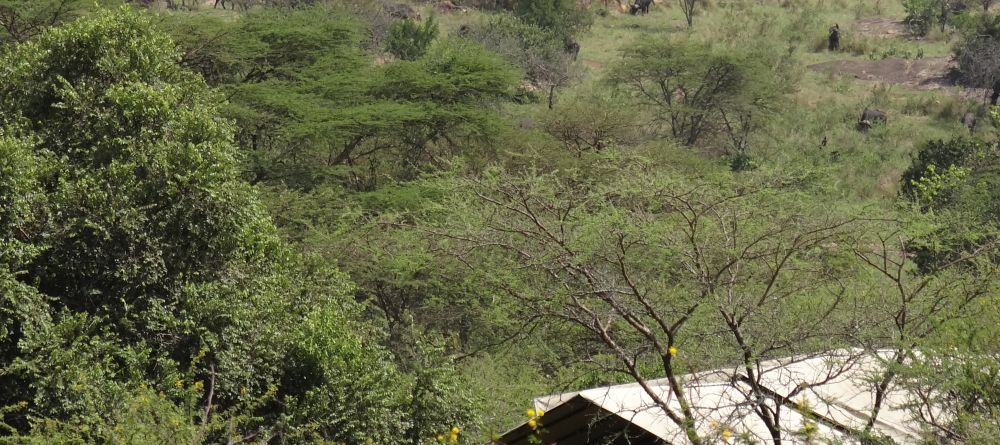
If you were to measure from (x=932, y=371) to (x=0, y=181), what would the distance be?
7.22 metres

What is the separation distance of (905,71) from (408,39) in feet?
51.1

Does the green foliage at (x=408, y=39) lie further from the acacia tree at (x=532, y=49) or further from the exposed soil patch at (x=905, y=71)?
the exposed soil patch at (x=905, y=71)

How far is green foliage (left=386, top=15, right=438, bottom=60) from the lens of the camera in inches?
1291

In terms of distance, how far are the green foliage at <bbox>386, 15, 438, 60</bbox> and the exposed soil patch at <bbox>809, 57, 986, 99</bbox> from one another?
42.0 feet

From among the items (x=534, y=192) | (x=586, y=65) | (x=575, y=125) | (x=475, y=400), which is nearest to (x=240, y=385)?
(x=475, y=400)

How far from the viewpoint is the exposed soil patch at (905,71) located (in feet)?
119

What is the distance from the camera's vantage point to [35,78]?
1211 cm

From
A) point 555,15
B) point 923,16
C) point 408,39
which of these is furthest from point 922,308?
point 923,16

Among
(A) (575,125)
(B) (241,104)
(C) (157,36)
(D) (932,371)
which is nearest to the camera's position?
(D) (932,371)

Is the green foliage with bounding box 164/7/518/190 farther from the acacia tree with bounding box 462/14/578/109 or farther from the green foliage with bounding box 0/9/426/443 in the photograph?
the acacia tree with bounding box 462/14/578/109

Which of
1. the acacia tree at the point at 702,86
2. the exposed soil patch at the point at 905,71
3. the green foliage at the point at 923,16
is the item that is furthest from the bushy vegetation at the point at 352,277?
the green foliage at the point at 923,16

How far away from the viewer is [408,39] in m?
33.2

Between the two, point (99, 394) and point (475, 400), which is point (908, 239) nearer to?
point (475, 400)

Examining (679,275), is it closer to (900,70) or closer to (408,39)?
(408,39)
